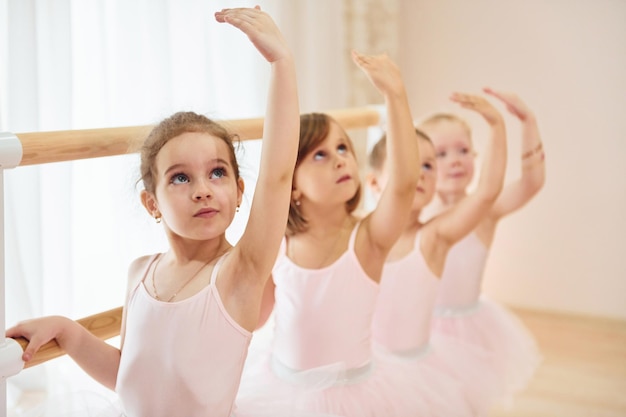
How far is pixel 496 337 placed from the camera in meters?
2.03

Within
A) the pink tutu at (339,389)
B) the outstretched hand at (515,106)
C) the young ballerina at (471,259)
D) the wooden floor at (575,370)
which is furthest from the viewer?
the wooden floor at (575,370)

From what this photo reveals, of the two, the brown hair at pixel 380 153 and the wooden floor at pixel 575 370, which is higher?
the brown hair at pixel 380 153

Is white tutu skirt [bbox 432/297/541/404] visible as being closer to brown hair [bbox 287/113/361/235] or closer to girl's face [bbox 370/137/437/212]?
girl's face [bbox 370/137/437/212]

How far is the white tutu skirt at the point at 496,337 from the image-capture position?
1.89 meters

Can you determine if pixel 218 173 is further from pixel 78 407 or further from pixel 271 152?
pixel 78 407

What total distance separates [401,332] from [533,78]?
5.62ft

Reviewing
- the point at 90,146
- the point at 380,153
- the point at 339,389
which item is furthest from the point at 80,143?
the point at 380,153

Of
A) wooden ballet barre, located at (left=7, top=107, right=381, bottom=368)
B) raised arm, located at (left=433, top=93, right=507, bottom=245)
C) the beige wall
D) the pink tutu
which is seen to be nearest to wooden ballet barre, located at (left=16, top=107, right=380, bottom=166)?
wooden ballet barre, located at (left=7, top=107, right=381, bottom=368)

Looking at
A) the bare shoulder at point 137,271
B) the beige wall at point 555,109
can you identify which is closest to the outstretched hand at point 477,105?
the bare shoulder at point 137,271

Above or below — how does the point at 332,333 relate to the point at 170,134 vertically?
below

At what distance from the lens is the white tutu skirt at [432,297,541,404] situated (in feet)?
6.21

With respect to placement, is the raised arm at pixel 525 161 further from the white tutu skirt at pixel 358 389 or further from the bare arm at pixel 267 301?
the bare arm at pixel 267 301

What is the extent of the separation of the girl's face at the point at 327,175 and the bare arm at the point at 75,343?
445 millimetres

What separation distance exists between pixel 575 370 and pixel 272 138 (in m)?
1.86
